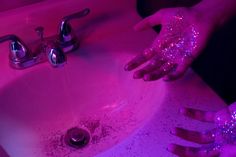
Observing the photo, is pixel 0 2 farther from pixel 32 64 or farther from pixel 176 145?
pixel 176 145

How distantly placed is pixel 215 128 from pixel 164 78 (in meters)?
0.15

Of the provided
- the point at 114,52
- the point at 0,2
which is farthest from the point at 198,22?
the point at 0,2

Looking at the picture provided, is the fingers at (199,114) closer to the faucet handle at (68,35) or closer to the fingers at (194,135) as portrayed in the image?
the fingers at (194,135)

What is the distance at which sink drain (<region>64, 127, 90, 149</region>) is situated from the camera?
74 centimetres

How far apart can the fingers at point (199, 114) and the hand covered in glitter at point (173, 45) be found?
9 cm

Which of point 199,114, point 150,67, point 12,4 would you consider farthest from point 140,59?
point 12,4

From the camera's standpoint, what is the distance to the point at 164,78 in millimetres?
666

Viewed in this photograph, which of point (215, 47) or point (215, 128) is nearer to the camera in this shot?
point (215, 128)

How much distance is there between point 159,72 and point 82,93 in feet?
0.78

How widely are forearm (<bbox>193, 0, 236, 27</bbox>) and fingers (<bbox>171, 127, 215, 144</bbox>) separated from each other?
26cm

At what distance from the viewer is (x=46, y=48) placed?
2.32ft

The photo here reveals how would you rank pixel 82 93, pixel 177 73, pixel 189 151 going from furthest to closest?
1. pixel 82 93
2. pixel 177 73
3. pixel 189 151

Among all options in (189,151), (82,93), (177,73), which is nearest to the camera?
(189,151)

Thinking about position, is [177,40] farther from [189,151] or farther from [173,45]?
[189,151]
